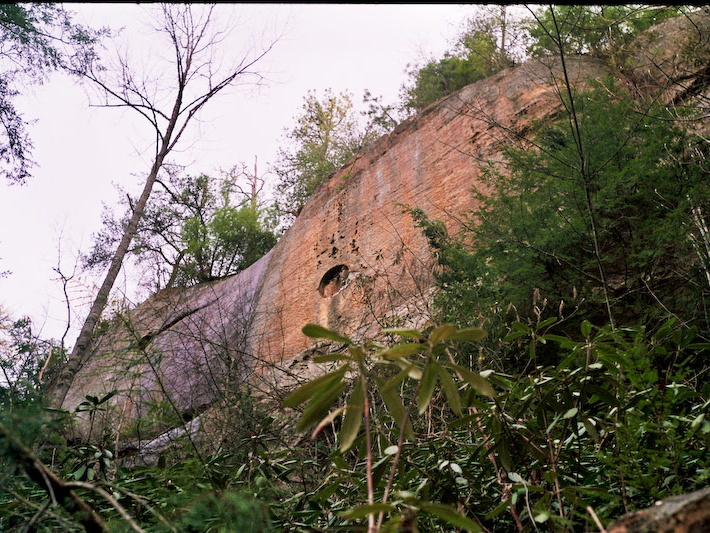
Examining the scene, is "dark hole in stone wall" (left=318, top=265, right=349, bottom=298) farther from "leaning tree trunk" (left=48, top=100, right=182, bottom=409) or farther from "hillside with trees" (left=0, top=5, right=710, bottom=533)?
"leaning tree trunk" (left=48, top=100, right=182, bottom=409)

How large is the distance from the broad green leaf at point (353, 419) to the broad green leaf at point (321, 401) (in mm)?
37

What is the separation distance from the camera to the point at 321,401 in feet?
3.77

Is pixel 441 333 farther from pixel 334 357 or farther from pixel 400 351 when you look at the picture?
pixel 334 357

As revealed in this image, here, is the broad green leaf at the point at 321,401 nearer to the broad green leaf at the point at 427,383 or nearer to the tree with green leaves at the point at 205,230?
the broad green leaf at the point at 427,383

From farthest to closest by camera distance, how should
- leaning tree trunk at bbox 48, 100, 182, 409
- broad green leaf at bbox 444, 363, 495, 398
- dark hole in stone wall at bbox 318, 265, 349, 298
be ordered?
dark hole in stone wall at bbox 318, 265, 349, 298 → leaning tree trunk at bbox 48, 100, 182, 409 → broad green leaf at bbox 444, 363, 495, 398

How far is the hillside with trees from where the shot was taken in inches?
46.2

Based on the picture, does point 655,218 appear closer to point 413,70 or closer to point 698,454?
point 698,454

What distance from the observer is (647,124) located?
19.1 feet

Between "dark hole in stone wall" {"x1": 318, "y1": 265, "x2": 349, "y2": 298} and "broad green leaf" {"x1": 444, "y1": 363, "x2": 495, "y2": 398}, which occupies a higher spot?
"dark hole in stone wall" {"x1": 318, "y1": 265, "x2": 349, "y2": 298}

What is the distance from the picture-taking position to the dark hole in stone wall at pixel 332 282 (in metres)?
11.1

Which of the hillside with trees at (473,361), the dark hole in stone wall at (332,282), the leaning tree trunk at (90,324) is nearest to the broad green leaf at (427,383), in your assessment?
the hillside with trees at (473,361)

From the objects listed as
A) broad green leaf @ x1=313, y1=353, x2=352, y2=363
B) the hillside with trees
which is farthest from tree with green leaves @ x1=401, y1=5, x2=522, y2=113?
broad green leaf @ x1=313, y1=353, x2=352, y2=363

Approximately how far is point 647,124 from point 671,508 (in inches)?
235

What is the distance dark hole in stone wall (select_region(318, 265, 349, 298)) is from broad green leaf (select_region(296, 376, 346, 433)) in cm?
975
